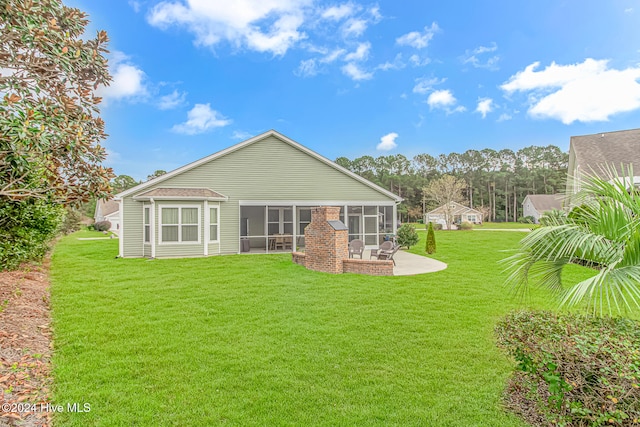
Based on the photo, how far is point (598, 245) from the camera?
3.26m

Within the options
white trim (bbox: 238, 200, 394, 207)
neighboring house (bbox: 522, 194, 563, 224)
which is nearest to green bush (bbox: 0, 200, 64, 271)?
white trim (bbox: 238, 200, 394, 207)

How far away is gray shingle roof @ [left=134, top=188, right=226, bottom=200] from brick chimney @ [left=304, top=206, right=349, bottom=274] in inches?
248

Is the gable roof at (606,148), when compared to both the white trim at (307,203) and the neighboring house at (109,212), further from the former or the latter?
the neighboring house at (109,212)

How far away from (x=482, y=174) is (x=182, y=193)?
7014 cm

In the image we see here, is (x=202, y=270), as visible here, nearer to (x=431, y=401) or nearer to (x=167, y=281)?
(x=167, y=281)


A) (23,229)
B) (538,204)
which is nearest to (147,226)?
(23,229)

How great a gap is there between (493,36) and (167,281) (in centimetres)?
1856

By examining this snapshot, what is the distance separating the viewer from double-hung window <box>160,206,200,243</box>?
48.3ft

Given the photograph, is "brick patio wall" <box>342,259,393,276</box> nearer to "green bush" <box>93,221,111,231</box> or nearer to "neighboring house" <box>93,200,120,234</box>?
"green bush" <box>93,221,111,231</box>

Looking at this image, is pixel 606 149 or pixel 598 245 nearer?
pixel 598 245

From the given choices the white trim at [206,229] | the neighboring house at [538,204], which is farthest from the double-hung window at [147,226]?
the neighboring house at [538,204]

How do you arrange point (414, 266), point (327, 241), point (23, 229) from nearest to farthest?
point (23, 229), point (327, 241), point (414, 266)

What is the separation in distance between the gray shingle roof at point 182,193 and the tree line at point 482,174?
48.4m

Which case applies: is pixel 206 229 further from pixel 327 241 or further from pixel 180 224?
pixel 327 241
